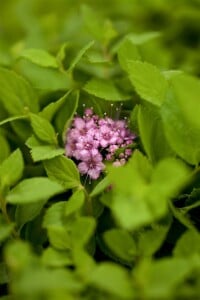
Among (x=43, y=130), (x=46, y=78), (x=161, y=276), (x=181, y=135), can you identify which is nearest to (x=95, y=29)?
(x=46, y=78)

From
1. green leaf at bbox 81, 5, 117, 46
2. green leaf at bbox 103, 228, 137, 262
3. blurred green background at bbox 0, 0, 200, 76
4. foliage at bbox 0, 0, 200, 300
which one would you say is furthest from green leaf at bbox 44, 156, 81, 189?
blurred green background at bbox 0, 0, 200, 76

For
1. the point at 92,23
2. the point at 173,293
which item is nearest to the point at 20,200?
the point at 173,293

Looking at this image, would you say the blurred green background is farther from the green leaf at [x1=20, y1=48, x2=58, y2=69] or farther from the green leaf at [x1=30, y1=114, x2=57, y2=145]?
the green leaf at [x1=30, y1=114, x2=57, y2=145]

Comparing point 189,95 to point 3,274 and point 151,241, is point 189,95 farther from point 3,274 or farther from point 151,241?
point 3,274

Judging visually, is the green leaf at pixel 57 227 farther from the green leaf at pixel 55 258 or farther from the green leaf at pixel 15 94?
the green leaf at pixel 15 94

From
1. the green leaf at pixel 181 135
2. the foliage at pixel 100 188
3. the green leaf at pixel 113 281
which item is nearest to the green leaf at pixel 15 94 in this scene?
the foliage at pixel 100 188

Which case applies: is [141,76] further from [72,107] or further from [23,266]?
[23,266]
